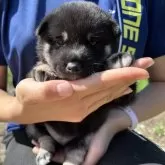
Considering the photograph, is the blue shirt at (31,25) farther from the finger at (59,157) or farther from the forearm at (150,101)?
the finger at (59,157)

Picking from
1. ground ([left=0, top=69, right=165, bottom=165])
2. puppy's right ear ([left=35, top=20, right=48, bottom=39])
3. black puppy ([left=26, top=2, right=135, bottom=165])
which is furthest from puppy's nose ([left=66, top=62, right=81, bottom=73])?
ground ([left=0, top=69, right=165, bottom=165])

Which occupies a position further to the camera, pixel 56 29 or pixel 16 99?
pixel 16 99

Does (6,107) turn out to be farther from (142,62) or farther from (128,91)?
(142,62)

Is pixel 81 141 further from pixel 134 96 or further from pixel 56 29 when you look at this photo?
pixel 56 29

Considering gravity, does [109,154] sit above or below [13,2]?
below

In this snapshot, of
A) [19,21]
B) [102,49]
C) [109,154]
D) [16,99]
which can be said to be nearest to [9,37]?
[19,21]

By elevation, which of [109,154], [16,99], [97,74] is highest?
[97,74]

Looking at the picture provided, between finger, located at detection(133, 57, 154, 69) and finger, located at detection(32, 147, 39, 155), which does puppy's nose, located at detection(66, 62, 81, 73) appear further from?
finger, located at detection(32, 147, 39, 155)

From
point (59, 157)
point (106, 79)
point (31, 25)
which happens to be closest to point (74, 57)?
point (106, 79)
